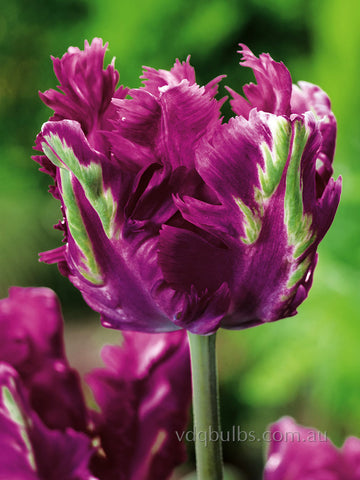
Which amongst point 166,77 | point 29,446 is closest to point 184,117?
point 166,77

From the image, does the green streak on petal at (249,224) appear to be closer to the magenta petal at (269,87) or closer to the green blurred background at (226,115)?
the magenta petal at (269,87)

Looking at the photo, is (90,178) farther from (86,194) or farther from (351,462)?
(351,462)

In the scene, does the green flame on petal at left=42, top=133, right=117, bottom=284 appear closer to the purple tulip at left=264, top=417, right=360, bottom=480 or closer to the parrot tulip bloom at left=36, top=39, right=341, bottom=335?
the parrot tulip bloom at left=36, top=39, right=341, bottom=335

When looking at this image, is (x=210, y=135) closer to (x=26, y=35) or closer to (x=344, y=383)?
(x=344, y=383)

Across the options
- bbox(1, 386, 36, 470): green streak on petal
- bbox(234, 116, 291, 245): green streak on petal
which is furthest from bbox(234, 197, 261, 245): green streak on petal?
bbox(1, 386, 36, 470): green streak on petal

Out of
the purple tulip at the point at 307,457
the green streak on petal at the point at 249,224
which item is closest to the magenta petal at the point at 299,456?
the purple tulip at the point at 307,457
